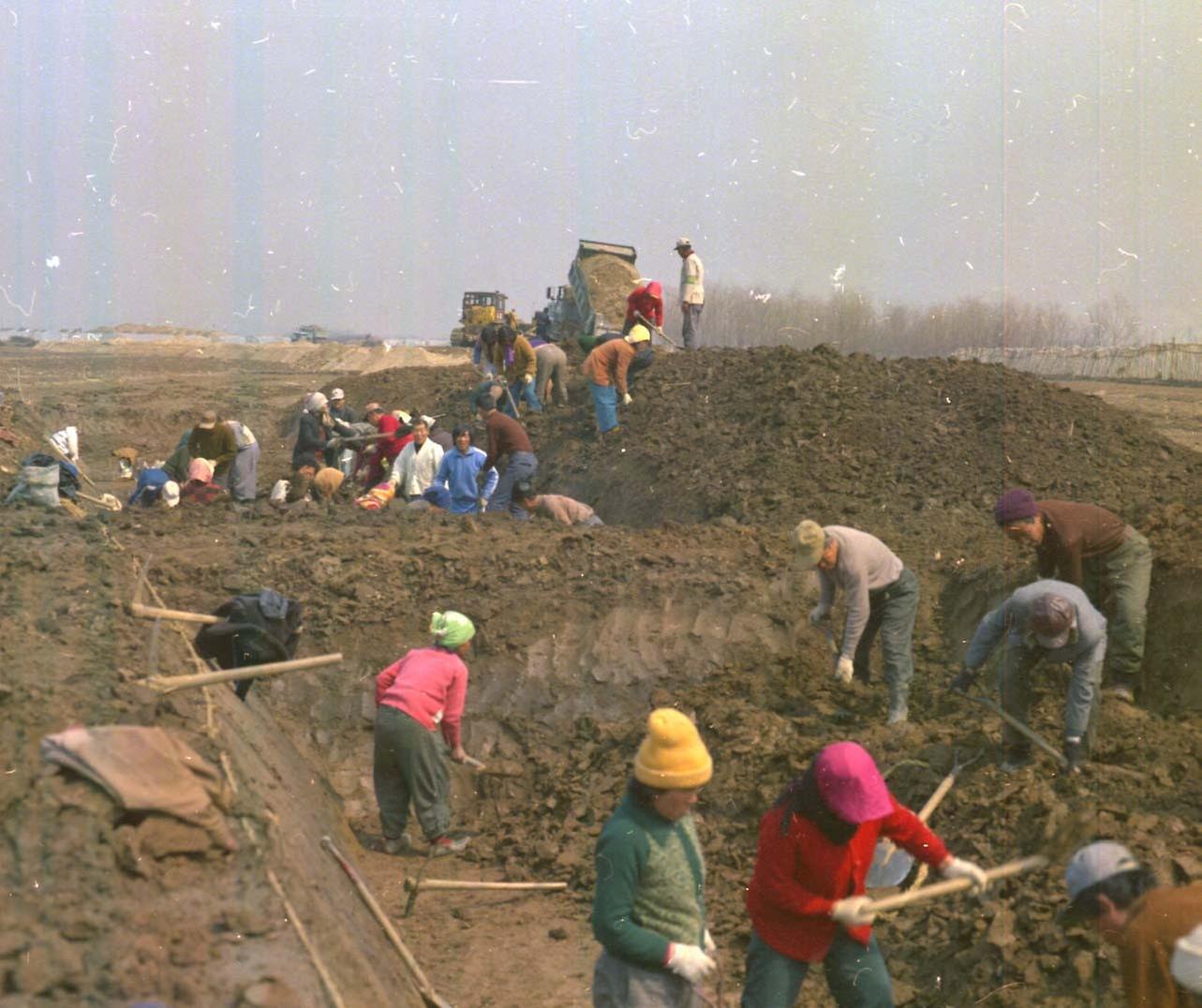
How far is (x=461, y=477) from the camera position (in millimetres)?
13039

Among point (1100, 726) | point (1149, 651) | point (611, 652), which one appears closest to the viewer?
point (1100, 726)

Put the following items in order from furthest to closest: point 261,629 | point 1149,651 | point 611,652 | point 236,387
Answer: point 236,387
point 611,652
point 1149,651
point 261,629

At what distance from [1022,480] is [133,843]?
1145 centimetres

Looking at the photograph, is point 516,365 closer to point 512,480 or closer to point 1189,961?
point 512,480

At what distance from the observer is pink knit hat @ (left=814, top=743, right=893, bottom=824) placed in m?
3.98

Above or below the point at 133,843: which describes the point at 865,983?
below

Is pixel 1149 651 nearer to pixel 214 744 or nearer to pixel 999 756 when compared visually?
pixel 999 756

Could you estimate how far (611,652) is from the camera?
32.1 feet

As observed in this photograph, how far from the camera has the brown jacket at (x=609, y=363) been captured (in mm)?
17016

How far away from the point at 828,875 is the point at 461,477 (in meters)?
9.25

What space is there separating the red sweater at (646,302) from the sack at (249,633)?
40.7 ft

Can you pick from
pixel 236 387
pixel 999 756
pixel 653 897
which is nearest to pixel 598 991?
pixel 653 897

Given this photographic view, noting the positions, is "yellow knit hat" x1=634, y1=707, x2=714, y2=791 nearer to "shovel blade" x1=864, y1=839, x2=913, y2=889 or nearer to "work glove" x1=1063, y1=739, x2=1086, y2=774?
"shovel blade" x1=864, y1=839, x2=913, y2=889

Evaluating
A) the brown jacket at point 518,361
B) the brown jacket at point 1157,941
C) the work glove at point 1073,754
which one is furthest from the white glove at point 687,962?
the brown jacket at point 518,361
